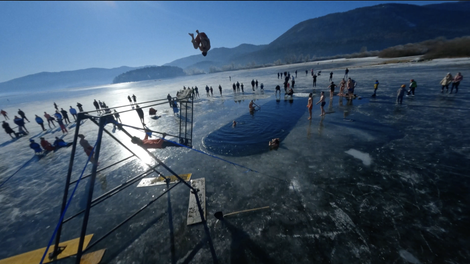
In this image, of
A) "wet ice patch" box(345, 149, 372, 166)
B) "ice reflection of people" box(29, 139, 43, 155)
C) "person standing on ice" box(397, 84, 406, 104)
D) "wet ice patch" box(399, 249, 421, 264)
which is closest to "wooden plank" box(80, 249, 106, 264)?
"wet ice patch" box(399, 249, 421, 264)

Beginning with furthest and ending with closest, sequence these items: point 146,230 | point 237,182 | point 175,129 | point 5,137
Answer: point 5,137 < point 175,129 < point 237,182 < point 146,230

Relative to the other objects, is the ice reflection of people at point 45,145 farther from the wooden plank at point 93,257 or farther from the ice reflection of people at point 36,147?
the wooden plank at point 93,257

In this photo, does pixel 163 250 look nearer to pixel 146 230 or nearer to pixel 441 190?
pixel 146 230

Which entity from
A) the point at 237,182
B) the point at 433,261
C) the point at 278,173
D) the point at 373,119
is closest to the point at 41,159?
the point at 237,182

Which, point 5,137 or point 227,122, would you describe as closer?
point 227,122

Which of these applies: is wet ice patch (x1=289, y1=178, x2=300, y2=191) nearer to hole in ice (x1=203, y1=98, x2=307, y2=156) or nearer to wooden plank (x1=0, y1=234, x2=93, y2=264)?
hole in ice (x1=203, y1=98, x2=307, y2=156)

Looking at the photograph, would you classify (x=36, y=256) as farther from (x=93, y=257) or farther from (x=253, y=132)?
(x=253, y=132)

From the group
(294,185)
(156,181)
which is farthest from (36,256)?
(294,185)
